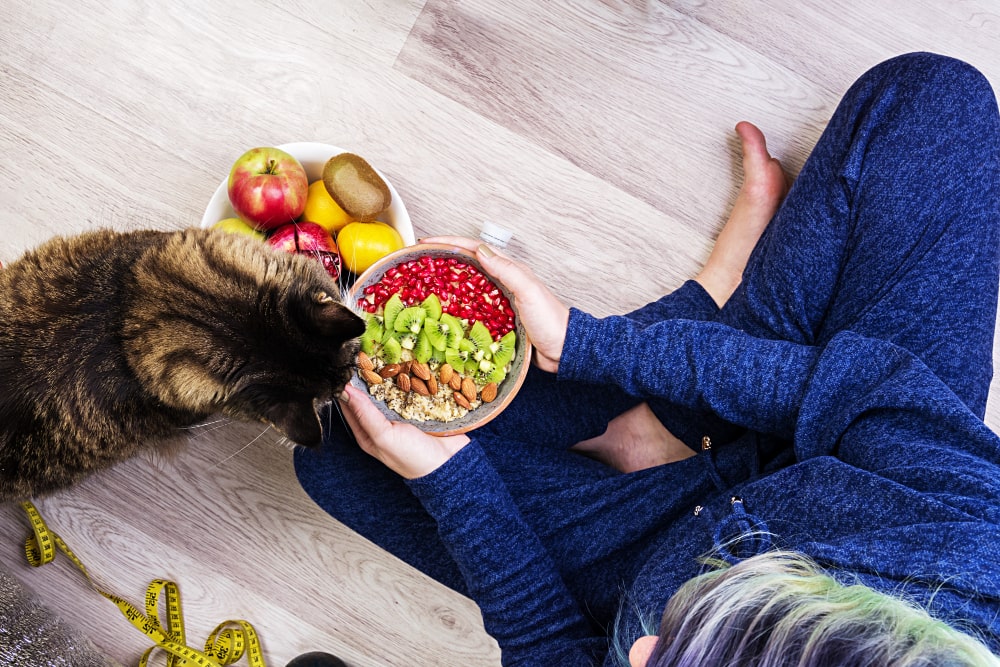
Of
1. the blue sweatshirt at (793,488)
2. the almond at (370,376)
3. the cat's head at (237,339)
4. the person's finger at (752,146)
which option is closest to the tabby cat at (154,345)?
the cat's head at (237,339)

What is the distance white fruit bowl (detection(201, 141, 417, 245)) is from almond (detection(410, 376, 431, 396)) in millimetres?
249

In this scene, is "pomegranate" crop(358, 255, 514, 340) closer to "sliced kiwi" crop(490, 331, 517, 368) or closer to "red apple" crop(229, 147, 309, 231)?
"sliced kiwi" crop(490, 331, 517, 368)

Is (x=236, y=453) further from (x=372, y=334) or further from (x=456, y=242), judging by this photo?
(x=456, y=242)

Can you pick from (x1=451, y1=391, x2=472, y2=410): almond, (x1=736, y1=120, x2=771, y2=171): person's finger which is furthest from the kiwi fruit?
(x1=736, y1=120, x2=771, y2=171): person's finger

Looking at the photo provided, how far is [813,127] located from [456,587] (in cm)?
111

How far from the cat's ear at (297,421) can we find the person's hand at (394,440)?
17 centimetres

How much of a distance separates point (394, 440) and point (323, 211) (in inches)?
16.8

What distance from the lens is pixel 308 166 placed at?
119cm

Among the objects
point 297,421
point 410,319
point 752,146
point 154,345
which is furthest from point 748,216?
point 154,345

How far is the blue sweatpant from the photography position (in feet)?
3.32

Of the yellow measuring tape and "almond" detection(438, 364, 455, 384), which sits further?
the yellow measuring tape

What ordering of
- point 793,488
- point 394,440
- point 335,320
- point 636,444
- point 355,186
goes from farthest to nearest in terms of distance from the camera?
point 636,444, point 355,186, point 394,440, point 793,488, point 335,320

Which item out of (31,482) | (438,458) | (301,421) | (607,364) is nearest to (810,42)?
(607,364)

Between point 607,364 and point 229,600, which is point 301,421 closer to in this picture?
point 607,364
